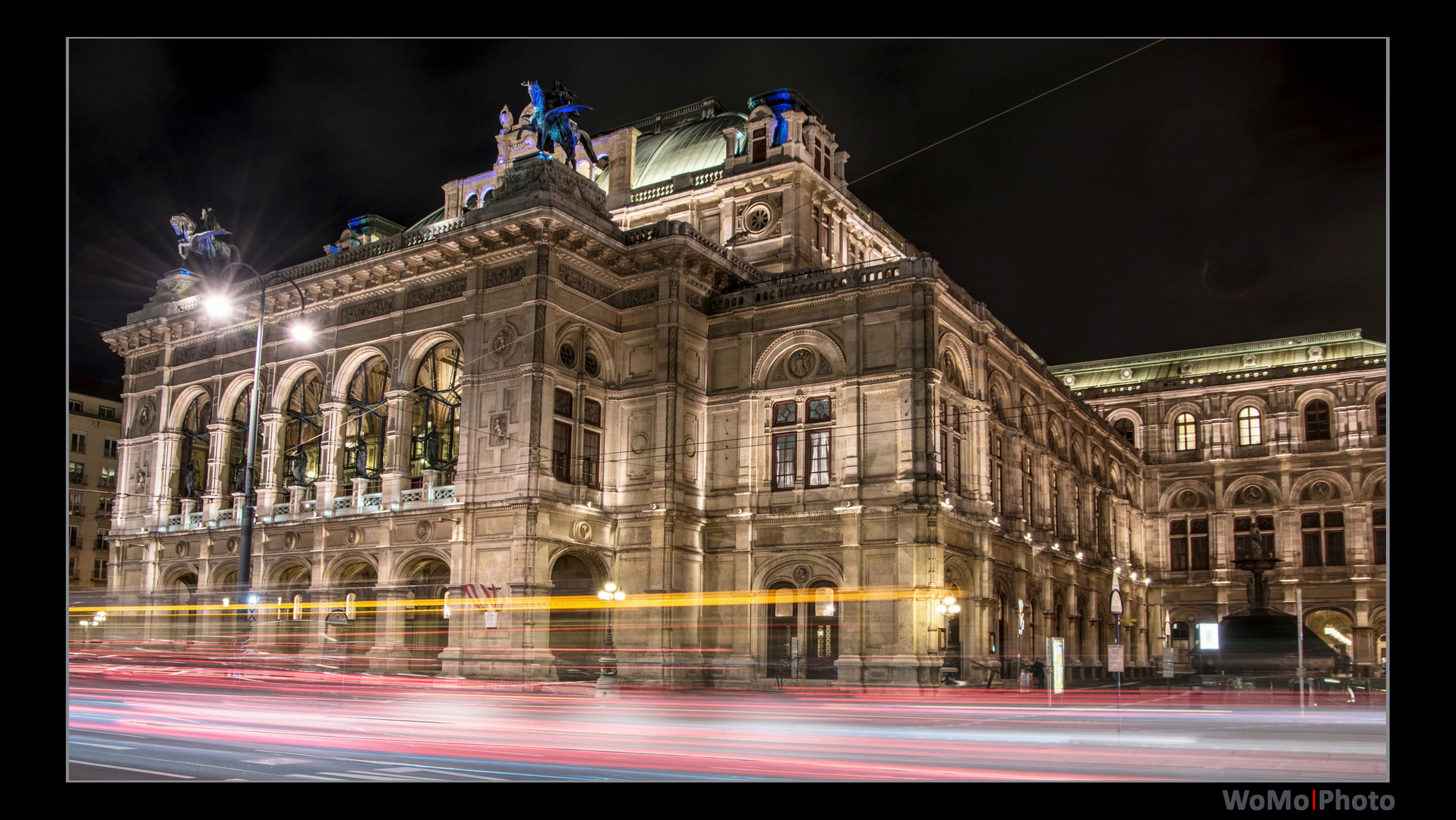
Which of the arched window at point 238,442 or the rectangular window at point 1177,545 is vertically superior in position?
the arched window at point 238,442

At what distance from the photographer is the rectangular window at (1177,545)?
253 ft

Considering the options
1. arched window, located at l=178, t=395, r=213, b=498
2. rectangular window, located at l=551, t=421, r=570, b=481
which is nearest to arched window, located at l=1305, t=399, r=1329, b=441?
rectangular window, located at l=551, t=421, r=570, b=481

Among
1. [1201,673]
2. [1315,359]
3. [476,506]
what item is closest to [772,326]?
[476,506]

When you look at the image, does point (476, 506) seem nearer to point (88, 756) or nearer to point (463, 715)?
point (463, 715)

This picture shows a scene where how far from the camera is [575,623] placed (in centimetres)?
4181

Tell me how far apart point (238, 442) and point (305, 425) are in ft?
10.1

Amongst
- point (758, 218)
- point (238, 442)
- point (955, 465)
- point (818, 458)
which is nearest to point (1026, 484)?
point (955, 465)

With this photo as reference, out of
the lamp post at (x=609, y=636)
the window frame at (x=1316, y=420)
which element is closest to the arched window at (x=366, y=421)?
the lamp post at (x=609, y=636)

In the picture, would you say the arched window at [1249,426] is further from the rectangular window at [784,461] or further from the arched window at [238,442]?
the arched window at [238,442]

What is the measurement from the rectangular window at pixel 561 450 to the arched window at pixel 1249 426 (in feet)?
167

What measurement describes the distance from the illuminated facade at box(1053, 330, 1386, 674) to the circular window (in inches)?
1407

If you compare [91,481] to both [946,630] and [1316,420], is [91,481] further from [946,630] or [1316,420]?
[1316,420]

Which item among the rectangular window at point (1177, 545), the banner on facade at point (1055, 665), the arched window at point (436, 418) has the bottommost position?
the banner on facade at point (1055, 665)

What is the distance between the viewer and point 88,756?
1622 cm
